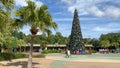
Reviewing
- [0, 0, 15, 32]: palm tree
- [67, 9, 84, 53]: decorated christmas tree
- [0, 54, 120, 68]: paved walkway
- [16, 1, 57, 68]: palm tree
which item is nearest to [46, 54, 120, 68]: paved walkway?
[0, 54, 120, 68]: paved walkway

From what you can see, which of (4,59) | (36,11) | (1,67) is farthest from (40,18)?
(4,59)

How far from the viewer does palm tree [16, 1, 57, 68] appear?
2108 centimetres

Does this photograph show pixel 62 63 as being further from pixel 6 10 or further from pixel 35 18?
pixel 6 10

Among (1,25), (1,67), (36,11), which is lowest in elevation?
(1,67)

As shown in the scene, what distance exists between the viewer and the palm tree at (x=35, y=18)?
21.1 meters

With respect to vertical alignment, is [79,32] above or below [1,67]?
above

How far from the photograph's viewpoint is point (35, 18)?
837 inches

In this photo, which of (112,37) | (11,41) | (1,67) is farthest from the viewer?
(112,37)

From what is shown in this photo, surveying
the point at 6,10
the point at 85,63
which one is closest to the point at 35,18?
the point at 6,10

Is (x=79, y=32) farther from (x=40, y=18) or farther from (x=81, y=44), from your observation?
(x=40, y=18)

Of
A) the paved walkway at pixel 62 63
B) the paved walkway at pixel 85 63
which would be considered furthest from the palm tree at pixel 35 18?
the paved walkway at pixel 85 63

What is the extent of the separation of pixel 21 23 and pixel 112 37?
87020 millimetres

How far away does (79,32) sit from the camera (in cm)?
5756

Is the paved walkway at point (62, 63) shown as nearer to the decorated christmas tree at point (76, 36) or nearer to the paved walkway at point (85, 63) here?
the paved walkway at point (85, 63)
